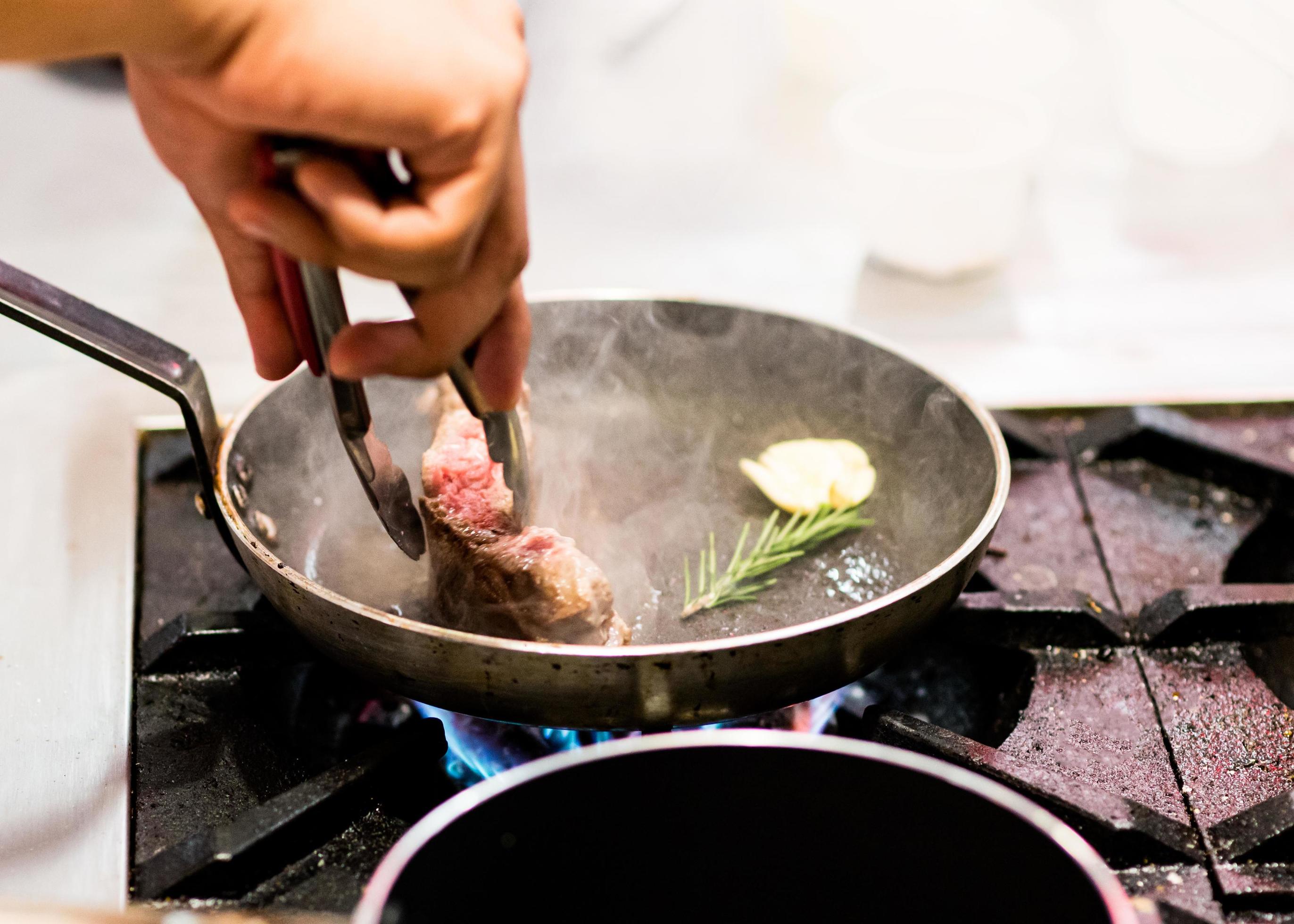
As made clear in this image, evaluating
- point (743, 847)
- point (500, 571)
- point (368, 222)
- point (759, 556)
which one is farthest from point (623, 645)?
point (368, 222)

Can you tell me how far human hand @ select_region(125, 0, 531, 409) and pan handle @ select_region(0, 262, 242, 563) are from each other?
12.0 inches

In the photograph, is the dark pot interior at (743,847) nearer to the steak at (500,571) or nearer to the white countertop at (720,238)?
the steak at (500,571)

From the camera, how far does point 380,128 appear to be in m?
0.55

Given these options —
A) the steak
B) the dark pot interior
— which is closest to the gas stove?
the steak

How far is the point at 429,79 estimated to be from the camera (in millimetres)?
553

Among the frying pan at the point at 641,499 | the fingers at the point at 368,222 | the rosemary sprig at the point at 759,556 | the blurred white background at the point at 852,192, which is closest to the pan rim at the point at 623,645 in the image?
the frying pan at the point at 641,499

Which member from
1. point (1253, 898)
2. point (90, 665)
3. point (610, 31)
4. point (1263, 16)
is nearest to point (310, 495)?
point (90, 665)

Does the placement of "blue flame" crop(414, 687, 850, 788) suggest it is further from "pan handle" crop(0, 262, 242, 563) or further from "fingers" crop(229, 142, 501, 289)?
"fingers" crop(229, 142, 501, 289)

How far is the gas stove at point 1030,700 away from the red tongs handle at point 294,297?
1.01 feet

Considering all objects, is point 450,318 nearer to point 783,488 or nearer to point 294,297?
point 294,297

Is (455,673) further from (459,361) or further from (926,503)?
(926,503)

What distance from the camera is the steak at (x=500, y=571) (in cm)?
87

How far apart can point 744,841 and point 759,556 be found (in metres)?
0.52

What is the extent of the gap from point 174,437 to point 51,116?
0.56 metres
